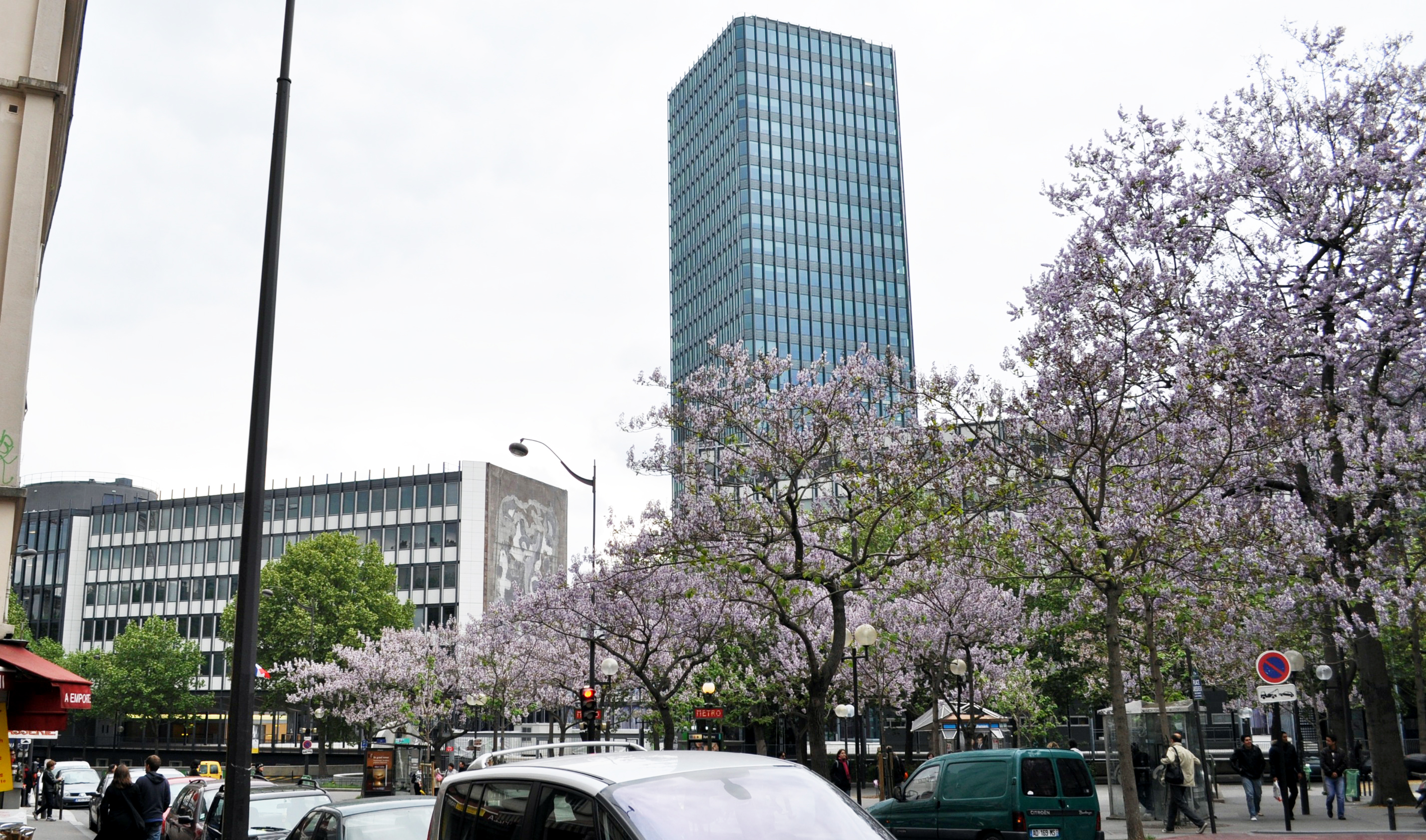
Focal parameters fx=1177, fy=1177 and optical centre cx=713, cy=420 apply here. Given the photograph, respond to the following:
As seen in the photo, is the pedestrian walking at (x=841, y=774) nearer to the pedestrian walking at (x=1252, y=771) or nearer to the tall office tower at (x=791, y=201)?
the pedestrian walking at (x=1252, y=771)

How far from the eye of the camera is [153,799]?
48.1ft

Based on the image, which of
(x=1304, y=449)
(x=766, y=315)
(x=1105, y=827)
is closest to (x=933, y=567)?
(x=1105, y=827)

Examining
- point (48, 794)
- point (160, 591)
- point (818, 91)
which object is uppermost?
point (818, 91)

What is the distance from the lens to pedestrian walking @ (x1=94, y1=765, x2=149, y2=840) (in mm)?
14070

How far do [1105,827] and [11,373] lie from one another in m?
20.9

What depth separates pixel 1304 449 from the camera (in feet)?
73.5

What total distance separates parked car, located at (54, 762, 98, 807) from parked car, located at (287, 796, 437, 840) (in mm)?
36662

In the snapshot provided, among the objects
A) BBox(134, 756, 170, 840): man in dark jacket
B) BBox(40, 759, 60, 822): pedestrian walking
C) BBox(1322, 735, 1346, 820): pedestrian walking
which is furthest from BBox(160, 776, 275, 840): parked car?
BBox(40, 759, 60, 822): pedestrian walking

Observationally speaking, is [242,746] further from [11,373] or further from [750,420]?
[750,420]

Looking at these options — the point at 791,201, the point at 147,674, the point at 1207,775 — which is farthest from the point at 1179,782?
the point at 791,201

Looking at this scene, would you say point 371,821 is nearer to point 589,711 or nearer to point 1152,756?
point 1152,756

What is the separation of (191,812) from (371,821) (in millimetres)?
7889

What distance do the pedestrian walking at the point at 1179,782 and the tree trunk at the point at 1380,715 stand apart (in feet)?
12.8

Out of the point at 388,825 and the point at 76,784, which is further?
the point at 76,784
